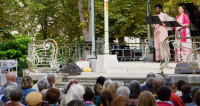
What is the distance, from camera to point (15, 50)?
24281 mm

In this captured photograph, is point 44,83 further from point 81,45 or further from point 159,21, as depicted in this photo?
point 81,45

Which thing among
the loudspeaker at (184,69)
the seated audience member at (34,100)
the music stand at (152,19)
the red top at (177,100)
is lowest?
the red top at (177,100)

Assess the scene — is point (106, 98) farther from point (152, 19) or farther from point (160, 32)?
point (160, 32)

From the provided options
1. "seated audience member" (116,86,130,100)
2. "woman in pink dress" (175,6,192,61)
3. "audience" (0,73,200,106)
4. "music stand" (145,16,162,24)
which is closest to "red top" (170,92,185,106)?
"audience" (0,73,200,106)

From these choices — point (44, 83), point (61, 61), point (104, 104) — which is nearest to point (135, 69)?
point (61, 61)

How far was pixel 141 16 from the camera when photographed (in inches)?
1147

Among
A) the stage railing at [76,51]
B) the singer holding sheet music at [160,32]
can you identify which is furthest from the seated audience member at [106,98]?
the stage railing at [76,51]

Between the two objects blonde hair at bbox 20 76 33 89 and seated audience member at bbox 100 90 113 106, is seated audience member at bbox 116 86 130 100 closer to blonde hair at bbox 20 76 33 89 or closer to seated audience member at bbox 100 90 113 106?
seated audience member at bbox 100 90 113 106

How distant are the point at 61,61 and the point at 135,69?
21.4 feet

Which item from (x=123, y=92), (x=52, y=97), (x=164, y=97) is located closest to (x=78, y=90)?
(x=52, y=97)

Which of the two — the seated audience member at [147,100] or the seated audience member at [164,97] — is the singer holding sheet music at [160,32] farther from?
the seated audience member at [147,100]

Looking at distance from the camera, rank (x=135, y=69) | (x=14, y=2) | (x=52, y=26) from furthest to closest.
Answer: (x=52, y=26), (x=14, y=2), (x=135, y=69)

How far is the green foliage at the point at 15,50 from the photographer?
23938 millimetres

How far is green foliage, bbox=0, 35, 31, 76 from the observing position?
2394cm
